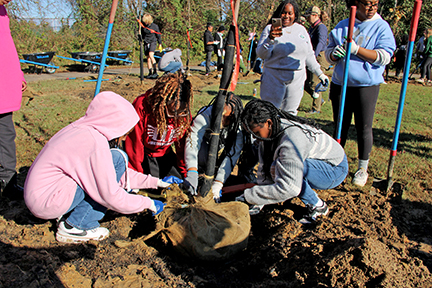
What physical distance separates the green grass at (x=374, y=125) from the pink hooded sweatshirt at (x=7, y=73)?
1192mm

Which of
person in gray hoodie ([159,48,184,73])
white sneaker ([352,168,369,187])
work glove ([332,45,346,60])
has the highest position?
work glove ([332,45,346,60])

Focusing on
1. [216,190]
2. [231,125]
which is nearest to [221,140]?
[231,125]

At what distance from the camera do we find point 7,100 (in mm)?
2562

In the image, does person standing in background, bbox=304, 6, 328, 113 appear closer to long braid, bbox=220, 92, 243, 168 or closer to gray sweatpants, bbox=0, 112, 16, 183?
long braid, bbox=220, 92, 243, 168

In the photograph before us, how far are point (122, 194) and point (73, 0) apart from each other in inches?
715

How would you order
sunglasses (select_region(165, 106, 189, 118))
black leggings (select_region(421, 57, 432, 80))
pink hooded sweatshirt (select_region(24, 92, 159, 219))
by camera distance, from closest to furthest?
pink hooded sweatshirt (select_region(24, 92, 159, 219)) < sunglasses (select_region(165, 106, 189, 118)) < black leggings (select_region(421, 57, 432, 80))

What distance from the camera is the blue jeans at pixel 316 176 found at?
2488 mm

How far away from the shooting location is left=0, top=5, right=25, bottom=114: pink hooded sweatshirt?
8.24 ft

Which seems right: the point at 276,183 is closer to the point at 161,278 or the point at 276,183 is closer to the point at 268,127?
the point at 268,127

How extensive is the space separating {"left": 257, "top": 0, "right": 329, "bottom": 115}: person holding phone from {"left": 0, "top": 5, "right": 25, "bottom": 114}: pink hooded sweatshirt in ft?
8.07

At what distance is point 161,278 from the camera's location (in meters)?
1.95

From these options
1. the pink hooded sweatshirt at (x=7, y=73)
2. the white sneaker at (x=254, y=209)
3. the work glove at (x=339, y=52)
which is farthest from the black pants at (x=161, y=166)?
the work glove at (x=339, y=52)

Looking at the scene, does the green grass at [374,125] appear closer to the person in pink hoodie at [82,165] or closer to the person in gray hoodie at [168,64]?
the person in gray hoodie at [168,64]

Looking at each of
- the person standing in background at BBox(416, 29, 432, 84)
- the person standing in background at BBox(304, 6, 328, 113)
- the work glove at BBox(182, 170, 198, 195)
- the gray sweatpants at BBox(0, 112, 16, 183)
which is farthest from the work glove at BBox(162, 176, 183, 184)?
the person standing in background at BBox(416, 29, 432, 84)
